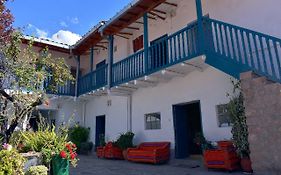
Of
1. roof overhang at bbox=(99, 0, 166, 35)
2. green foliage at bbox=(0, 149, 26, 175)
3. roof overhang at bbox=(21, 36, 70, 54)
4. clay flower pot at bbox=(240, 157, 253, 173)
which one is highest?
roof overhang at bbox=(21, 36, 70, 54)

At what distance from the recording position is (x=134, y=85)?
40.0 feet

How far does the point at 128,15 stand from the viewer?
11.5 meters

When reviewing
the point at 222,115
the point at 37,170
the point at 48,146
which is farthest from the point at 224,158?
the point at 37,170

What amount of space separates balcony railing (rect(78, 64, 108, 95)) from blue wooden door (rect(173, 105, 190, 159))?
14.3 feet

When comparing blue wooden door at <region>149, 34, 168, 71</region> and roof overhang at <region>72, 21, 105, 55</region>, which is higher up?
roof overhang at <region>72, 21, 105, 55</region>

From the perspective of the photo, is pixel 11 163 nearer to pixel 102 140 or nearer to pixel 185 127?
pixel 185 127

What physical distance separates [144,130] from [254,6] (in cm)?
699

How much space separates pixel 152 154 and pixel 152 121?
229 centimetres

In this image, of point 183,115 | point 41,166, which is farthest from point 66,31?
point 41,166

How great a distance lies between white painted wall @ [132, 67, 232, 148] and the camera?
888cm

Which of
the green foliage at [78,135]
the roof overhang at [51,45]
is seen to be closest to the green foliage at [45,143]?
the green foliage at [78,135]

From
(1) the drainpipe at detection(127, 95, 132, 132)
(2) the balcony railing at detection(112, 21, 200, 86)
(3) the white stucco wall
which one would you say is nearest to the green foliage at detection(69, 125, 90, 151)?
(3) the white stucco wall

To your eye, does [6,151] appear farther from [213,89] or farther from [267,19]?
[267,19]

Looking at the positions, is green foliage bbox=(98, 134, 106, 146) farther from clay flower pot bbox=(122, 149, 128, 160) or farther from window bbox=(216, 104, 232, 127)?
window bbox=(216, 104, 232, 127)
